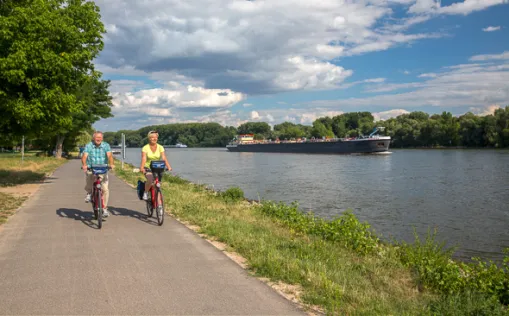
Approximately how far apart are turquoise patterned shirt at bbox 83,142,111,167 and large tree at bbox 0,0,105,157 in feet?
25.2

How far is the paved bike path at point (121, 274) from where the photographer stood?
13.9 feet

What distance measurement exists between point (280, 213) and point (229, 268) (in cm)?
594

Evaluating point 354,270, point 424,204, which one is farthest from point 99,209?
point 424,204

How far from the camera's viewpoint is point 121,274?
5234 millimetres

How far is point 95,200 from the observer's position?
8617mm

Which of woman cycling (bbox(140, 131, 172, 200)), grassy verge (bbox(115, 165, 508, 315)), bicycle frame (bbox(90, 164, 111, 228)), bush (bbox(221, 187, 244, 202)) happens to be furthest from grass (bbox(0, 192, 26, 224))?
bush (bbox(221, 187, 244, 202))

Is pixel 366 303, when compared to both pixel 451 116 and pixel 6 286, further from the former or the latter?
pixel 451 116

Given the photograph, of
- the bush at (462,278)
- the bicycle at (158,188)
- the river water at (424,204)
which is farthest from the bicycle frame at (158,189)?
the river water at (424,204)

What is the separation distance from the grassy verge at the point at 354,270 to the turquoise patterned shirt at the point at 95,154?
212cm

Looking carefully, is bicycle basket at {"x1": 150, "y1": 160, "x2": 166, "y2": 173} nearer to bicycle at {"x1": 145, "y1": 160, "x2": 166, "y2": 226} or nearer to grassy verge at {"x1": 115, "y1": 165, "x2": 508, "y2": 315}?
bicycle at {"x1": 145, "y1": 160, "x2": 166, "y2": 226}

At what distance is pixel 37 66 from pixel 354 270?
1321 cm

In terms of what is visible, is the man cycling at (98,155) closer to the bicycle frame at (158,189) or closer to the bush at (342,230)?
the bicycle frame at (158,189)

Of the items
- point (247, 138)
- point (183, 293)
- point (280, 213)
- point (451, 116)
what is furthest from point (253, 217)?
point (247, 138)

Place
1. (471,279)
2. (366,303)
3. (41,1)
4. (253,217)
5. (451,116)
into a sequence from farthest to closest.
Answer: (451,116) < (41,1) < (253,217) < (471,279) < (366,303)
